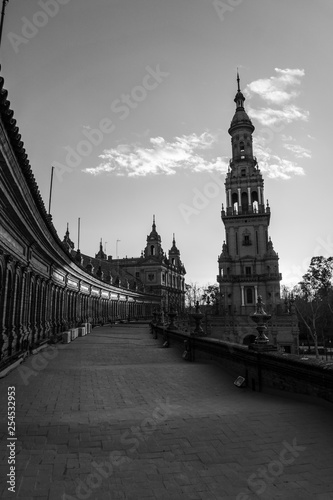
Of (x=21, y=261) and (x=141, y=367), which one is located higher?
(x=21, y=261)

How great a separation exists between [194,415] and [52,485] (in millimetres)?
2952

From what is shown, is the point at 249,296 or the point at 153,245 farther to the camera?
the point at 153,245

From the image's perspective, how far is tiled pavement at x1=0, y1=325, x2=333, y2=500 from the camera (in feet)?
12.7

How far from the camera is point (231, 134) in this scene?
247 feet

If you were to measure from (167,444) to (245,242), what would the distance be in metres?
64.3

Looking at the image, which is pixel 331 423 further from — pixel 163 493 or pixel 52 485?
pixel 52 485

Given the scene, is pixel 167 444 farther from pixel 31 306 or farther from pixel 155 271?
pixel 155 271

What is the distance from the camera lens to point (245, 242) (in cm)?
6738

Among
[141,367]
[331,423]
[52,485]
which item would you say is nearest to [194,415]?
[331,423]

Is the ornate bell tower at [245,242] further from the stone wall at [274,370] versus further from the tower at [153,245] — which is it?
the stone wall at [274,370]

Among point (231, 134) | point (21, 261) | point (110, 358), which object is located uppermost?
point (231, 134)

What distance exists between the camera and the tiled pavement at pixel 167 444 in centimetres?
387

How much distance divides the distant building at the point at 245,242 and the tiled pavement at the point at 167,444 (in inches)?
2123

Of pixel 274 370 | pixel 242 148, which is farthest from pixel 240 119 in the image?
pixel 274 370
